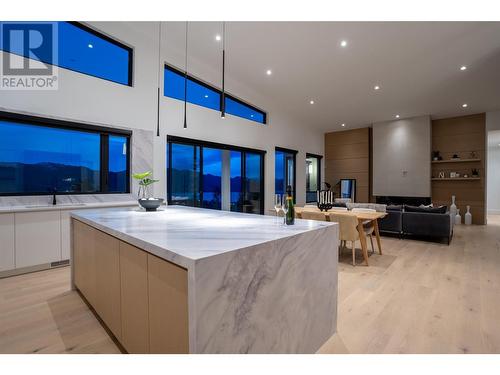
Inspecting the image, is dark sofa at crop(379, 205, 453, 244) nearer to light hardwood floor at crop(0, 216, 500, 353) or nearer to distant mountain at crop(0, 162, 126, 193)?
light hardwood floor at crop(0, 216, 500, 353)

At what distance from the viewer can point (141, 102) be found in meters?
4.82

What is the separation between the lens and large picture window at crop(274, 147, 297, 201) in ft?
27.8

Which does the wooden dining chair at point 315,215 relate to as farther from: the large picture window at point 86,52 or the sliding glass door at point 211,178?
the large picture window at point 86,52

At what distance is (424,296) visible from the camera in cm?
275

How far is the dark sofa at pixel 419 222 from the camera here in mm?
5066

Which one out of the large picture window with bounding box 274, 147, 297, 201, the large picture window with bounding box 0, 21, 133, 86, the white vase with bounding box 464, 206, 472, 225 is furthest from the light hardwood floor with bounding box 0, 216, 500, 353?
the white vase with bounding box 464, 206, 472, 225

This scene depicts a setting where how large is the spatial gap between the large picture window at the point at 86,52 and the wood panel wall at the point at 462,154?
31.5ft

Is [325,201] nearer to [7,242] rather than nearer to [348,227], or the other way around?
[348,227]

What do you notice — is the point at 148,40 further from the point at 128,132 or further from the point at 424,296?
the point at 424,296

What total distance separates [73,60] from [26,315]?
3.68 m

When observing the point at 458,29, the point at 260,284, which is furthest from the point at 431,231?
the point at 260,284

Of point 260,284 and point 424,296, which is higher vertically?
point 260,284

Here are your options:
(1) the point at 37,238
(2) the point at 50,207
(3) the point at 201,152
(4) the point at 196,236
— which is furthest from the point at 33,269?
(3) the point at 201,152

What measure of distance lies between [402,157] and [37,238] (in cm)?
977
